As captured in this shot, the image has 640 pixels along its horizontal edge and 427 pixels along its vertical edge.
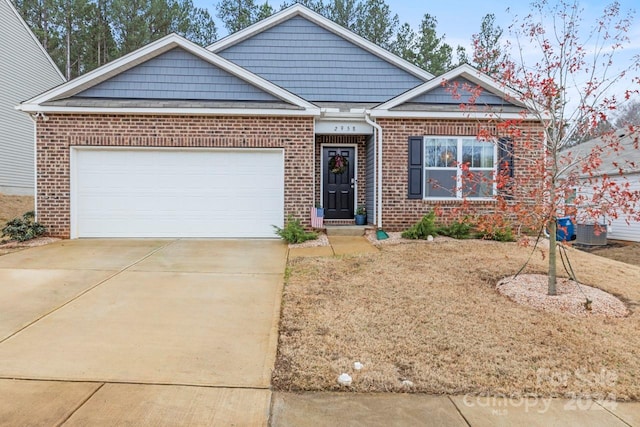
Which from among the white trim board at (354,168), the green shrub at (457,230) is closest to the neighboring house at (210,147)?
the green shrub at (457,230)

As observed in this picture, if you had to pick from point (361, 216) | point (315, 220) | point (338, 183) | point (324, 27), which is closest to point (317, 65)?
point (324, 27)

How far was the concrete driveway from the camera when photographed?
2.82 meters

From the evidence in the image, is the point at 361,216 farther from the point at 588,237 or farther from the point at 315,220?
the point at 588,237

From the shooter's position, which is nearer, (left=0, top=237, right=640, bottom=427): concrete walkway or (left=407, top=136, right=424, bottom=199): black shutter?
(left=0, top=237, right=640, bottom=427): concrete walkway

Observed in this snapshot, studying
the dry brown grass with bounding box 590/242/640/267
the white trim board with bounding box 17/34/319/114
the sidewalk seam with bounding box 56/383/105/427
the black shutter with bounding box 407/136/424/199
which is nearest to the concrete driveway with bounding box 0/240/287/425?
the sidewalk seam with bounding box 56/383/105/427

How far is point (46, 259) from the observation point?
7184mm

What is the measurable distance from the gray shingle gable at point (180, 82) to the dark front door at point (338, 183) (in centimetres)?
243

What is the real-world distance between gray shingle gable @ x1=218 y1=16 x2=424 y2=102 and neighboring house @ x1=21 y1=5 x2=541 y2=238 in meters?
2.43

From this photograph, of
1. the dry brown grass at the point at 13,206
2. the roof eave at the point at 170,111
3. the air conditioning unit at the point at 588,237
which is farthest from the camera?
the air conditioning unit at the point at 588,237

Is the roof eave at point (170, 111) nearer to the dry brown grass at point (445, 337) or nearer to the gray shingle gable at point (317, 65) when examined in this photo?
the gray shingle gable at point (317, 65)

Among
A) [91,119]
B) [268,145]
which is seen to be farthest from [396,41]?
[91,119]

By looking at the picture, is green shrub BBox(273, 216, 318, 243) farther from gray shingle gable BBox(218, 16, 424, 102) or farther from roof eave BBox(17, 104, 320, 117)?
gray shingle gable BBox(218, 16, 424, 102)

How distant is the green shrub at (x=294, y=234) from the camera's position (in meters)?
8.96

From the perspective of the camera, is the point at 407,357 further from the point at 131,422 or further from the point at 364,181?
the point at 364,181
